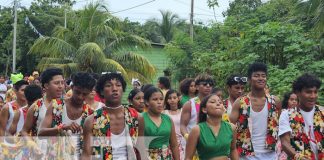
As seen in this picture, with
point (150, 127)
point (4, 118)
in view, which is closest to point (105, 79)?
point (150, 127)

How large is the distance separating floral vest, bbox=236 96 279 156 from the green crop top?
96 centimetres

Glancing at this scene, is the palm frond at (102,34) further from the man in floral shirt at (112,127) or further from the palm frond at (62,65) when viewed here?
the man in floral shirt at (112,127)

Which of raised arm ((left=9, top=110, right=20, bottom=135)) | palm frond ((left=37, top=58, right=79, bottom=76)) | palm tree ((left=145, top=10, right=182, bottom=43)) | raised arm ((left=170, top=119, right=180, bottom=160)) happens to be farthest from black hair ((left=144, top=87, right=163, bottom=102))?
palm tree ((left=145, top=10, right=182, bottom=43))

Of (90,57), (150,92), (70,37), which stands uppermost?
(70,37)

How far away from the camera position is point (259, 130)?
6668 millimetres

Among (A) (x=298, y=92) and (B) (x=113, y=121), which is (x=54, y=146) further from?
(A) (x=298, y=92)

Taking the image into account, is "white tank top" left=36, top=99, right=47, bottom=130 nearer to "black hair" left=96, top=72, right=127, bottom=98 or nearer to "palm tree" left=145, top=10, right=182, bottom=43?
"black hair" left=96, top=72, right=127, bottom=98

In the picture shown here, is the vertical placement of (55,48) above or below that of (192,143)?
above

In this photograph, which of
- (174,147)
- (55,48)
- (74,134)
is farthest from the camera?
(55,48)

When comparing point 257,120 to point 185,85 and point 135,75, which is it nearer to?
point 185,85

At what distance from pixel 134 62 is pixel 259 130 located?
16.2 m

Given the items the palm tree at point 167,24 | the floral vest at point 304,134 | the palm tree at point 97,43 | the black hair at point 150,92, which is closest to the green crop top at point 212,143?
the floral vest at point 304,134

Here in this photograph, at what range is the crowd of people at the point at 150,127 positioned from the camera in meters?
5.61

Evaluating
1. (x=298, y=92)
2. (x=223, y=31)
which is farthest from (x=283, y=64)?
(x=298, y=92)
